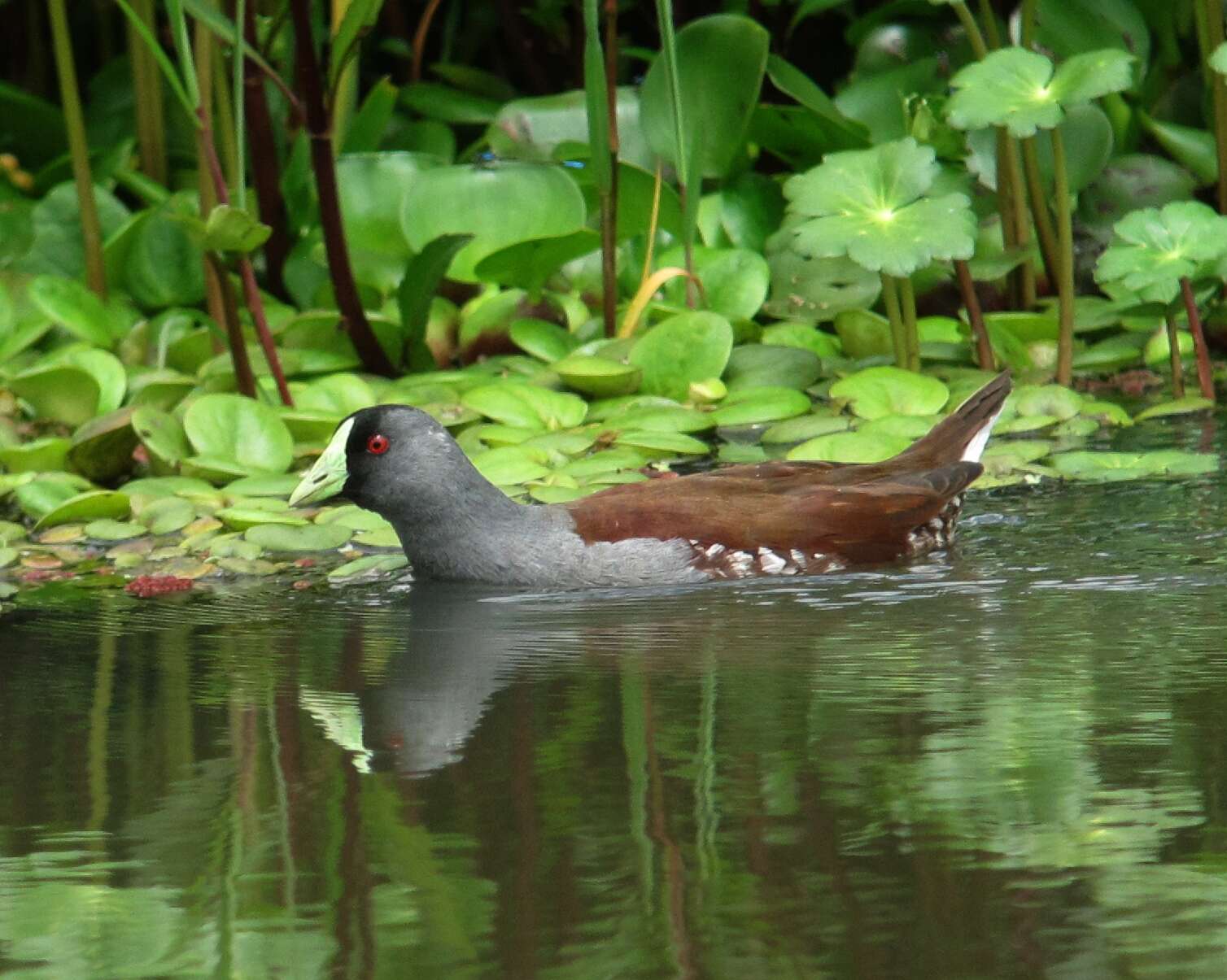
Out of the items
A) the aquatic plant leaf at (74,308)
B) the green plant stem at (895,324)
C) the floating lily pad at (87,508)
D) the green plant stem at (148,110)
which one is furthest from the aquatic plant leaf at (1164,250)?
the green plant stem at (148,110)

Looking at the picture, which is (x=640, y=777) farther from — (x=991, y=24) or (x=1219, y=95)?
(x=1219, y=95)

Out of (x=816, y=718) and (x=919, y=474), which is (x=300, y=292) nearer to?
(x=919, y=474)

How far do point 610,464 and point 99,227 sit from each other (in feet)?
8.05

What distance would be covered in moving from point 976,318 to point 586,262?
61.7 inches

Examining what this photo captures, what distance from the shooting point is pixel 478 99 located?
7797 mm

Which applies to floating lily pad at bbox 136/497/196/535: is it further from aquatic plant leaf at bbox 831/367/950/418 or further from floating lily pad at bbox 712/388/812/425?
aquatic plant leaf at bbox 831/367/950/418

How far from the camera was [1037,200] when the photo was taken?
20.1 ft

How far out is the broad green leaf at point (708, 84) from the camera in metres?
6.49

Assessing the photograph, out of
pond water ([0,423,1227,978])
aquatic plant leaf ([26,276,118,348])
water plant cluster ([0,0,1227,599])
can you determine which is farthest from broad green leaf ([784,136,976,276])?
aquatic plant leaf ([26,276,118,348])

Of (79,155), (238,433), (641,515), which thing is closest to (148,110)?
(79,155)

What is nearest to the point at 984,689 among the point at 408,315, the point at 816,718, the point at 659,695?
the point at 816,718

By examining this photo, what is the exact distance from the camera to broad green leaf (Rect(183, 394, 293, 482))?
5301 mm

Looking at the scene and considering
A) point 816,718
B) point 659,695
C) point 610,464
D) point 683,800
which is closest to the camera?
point 683,800

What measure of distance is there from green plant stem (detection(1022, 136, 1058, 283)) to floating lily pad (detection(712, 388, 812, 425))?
1046mm
